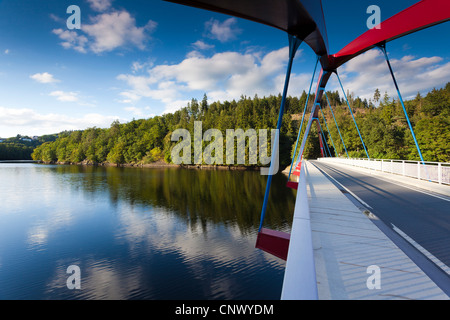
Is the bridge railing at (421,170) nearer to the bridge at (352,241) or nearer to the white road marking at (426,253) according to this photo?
the bridge at (352,241)

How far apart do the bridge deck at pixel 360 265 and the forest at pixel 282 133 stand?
35.3 meters

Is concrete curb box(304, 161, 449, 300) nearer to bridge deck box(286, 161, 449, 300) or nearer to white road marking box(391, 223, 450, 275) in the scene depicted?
bridge deck box(286, 161, 449, 300)

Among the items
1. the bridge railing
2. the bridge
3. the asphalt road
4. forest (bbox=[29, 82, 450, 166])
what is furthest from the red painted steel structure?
forest (bbox=[29, 82, 450, 166])

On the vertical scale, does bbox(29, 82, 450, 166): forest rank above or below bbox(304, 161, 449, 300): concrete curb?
above

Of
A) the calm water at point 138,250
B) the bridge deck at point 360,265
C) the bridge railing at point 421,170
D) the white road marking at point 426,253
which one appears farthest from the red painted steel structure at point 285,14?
the bridge railing at point 421,170

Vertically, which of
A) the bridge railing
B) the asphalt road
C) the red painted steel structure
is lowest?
the asphalt road

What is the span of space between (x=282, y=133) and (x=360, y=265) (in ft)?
251

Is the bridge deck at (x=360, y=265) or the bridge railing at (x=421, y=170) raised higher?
the bridge railing at (x=421, y=170)

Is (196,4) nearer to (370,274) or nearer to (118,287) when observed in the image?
(370,274)

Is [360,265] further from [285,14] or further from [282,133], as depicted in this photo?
[282,133]

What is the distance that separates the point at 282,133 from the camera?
76750 millimetres

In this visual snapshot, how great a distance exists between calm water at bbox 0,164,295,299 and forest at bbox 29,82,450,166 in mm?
28411

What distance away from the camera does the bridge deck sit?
232 cm

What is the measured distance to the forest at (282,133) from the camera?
1811 inches
